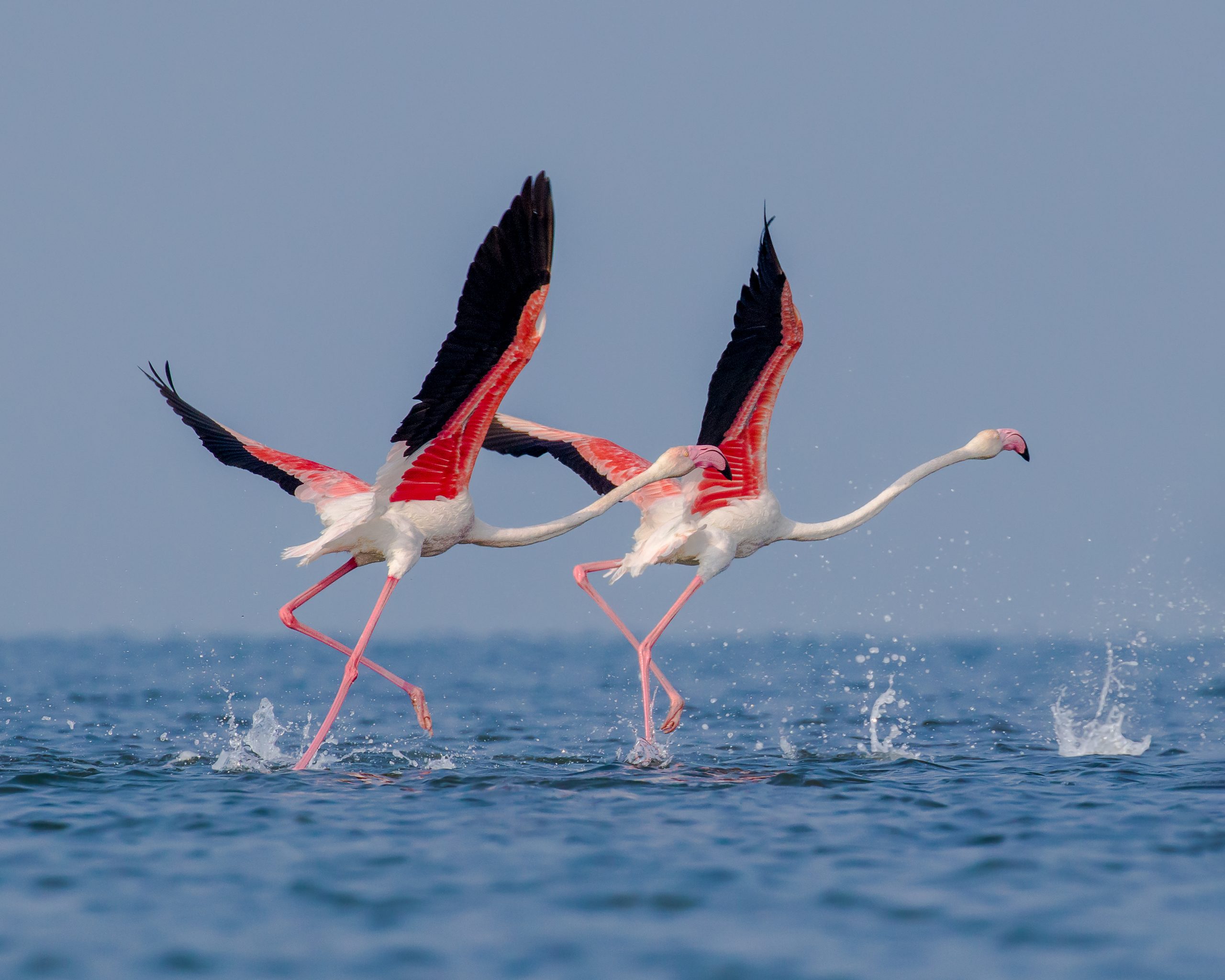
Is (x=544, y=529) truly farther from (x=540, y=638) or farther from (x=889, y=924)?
(x=540, y=638)

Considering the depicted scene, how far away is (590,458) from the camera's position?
1470cm

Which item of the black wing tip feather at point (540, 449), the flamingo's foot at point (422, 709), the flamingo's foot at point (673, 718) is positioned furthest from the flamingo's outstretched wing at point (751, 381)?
the flamingo's foot at point (422, 709)

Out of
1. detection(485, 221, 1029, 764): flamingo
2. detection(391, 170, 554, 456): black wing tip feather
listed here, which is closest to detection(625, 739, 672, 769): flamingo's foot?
detection(485, 221, 1029, 764): flamingo

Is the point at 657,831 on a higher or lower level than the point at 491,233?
lower

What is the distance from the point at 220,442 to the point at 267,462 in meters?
0.66

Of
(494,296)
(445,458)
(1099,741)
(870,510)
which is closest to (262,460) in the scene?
(445,458)

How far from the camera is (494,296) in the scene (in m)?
10.6

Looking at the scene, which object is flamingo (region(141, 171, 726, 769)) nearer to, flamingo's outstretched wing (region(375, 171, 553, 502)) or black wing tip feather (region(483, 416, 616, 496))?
flamingo's outstretched wing (region(375, 171, 553, 502))

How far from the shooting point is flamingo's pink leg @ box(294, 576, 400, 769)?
11.8 m

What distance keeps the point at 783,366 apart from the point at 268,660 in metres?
31.4

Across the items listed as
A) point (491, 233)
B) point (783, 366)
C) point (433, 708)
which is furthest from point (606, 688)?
point (491, 233)

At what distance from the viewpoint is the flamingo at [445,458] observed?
1056cm

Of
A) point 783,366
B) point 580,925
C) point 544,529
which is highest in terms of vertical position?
point 783,366

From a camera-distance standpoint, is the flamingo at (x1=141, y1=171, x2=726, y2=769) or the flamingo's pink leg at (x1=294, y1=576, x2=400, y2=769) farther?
the flamingo's pink leg at (x1=294, y1=576, x2=400, y2=769)
